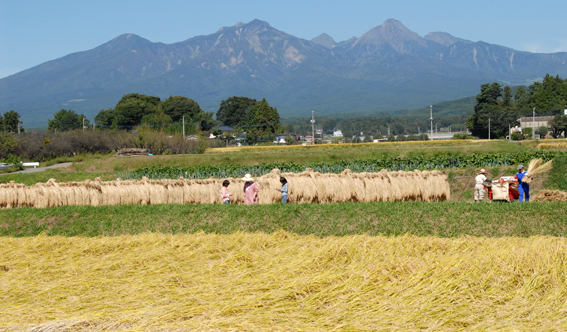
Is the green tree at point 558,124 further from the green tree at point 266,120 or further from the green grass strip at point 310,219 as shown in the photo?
the green grass strip at point 310,219

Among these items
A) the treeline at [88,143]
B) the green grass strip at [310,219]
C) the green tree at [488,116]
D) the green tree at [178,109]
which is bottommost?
the green grass strip at [310,219]

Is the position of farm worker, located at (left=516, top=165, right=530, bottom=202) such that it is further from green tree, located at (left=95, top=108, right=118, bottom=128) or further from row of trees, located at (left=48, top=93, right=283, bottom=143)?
green tree, located at (left=95, top=108, right=118, bottom=128)

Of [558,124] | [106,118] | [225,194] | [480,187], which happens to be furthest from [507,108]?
[225,194]

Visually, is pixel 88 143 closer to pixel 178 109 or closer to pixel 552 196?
pixel 552 196

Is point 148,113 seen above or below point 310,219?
above

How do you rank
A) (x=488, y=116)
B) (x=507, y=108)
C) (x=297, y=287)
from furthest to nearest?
1. (x=507, y=108)
2. (x=488, y=116)
3. (x=297, y=287)

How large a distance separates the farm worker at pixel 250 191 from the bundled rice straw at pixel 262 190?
0.96m

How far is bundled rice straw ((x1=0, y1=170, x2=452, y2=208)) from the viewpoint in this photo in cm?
1906

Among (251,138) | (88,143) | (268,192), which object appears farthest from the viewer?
(251,138)

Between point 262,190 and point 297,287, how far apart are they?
11.8m

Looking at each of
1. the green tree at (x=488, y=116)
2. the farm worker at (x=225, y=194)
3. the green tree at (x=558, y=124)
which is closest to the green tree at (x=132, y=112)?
the green tree at (x=488, y=116)

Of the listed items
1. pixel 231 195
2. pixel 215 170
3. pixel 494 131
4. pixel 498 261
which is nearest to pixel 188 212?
pixel 231 195

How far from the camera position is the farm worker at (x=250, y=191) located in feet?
58.6

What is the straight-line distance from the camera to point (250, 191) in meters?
18.0
